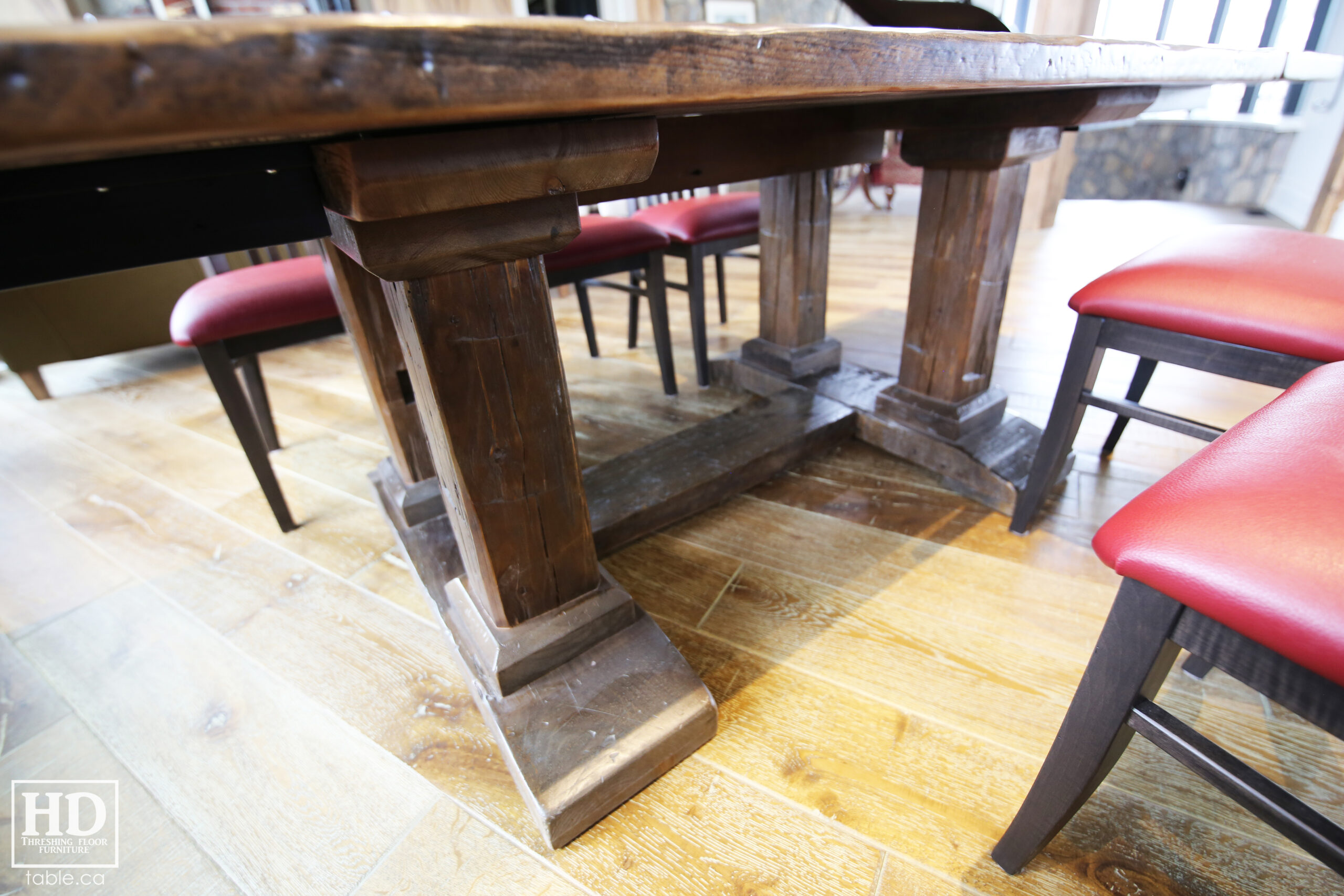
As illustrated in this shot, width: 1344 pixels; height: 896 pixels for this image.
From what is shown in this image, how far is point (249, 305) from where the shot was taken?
3.91ft

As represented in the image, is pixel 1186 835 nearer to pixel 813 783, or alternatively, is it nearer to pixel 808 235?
pixel 813 783

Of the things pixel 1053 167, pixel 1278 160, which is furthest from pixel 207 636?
pixel 1278 160

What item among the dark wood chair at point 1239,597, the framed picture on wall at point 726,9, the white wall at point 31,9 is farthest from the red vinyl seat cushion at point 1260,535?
the framed picture on wall at point 726,9

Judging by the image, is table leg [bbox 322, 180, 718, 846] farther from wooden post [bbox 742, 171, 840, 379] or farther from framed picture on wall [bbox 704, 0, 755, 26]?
framed picture on wall [bbox 704, 0, 755, 26]

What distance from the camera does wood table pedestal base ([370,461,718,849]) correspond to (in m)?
0.73

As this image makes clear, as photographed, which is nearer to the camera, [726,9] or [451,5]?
[451,5]

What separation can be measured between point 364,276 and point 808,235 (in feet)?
3.43

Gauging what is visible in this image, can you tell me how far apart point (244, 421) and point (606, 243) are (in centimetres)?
94

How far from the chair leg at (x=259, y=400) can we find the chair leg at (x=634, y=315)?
113 cm

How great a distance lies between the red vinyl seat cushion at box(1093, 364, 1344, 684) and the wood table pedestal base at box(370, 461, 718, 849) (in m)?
0.56

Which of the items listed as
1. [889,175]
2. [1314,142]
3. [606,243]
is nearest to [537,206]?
[606,243]

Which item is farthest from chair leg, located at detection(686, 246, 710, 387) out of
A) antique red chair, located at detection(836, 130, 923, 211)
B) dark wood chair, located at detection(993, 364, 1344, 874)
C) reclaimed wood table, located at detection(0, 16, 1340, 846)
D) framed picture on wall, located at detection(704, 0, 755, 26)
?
framed picture on wall, located at detection(704, 0, 755, 26)

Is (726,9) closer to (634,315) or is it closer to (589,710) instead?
(634,315)

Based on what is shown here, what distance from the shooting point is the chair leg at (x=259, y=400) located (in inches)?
60.9
